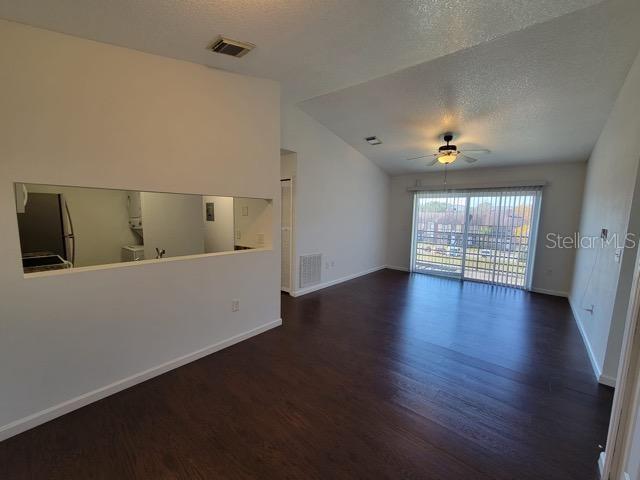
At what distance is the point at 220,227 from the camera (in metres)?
4.95

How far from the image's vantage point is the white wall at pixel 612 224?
2.26m

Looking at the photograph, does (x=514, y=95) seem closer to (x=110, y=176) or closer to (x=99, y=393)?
(x=110, y=176)

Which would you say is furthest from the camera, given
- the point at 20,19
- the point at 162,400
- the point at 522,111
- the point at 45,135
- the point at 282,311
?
the point at 282,311

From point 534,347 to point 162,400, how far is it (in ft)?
12.4

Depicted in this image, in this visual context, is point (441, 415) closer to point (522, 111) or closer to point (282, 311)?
point (282, 311)

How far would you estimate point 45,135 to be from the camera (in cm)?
180

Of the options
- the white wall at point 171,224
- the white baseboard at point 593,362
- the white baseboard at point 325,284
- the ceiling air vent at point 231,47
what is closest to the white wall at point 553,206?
the white baseboard at point 593,362

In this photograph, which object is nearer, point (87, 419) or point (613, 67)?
point (87, 419)

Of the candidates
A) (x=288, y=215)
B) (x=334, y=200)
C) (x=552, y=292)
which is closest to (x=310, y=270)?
(x=288, y=215)

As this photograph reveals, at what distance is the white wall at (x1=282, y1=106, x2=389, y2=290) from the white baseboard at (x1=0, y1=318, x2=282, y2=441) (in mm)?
2122

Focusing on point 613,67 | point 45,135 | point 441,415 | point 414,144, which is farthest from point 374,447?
point 414,144

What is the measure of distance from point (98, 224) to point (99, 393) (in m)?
2.69

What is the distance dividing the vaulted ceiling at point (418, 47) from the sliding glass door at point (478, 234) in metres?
1.79

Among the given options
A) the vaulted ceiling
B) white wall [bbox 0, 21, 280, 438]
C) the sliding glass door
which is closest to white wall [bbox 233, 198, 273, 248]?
white wall [bbox 0, 21, 280, 438]
